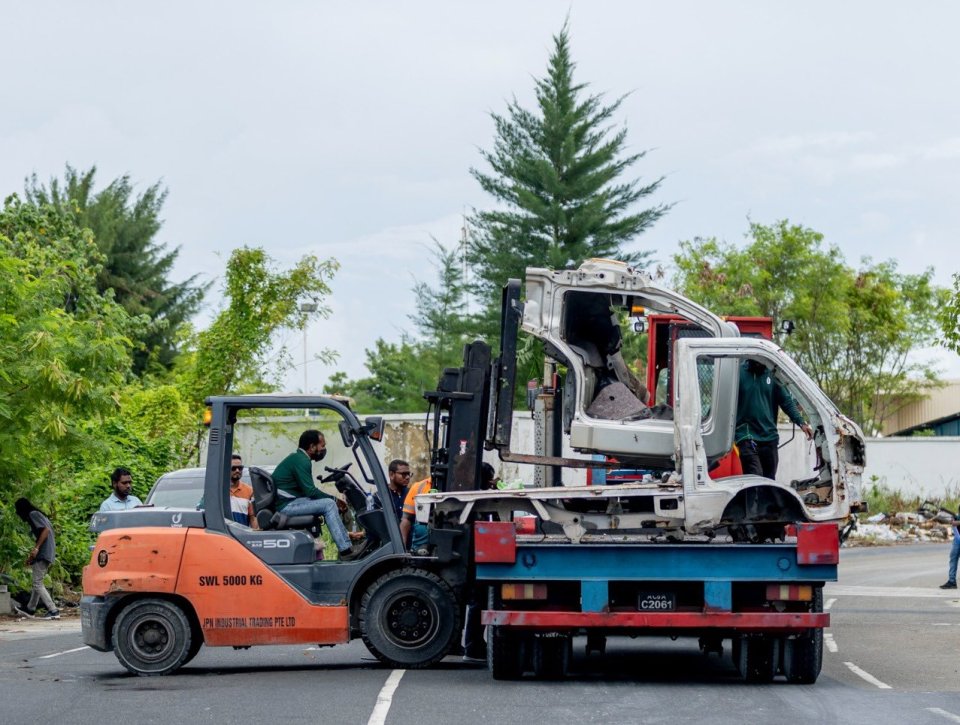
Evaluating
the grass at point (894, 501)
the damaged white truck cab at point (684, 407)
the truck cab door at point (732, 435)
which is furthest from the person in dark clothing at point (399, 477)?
the grass at point (894, 501)

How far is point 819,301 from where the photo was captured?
181 feet

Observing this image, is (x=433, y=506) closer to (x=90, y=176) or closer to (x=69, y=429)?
(x=69, y=429)

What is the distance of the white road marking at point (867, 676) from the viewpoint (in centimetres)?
1243

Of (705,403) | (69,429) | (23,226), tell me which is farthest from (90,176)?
(705,403)

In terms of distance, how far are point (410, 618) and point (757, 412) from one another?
130 inches

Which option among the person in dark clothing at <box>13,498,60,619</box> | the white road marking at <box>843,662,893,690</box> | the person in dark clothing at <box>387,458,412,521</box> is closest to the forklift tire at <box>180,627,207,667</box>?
the person in dark clothing at <box>387,458,412,521</box>

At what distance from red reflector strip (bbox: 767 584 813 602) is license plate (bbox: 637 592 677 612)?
0.74 metres

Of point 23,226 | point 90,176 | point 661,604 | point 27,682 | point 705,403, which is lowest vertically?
point 27,682

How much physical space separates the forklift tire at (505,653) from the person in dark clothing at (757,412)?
7.55 ft

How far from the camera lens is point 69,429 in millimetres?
20516

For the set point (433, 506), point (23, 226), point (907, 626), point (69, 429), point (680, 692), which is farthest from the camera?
point (23, 226)

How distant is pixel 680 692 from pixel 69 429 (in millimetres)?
11362

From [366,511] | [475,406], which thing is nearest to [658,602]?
[475,406]

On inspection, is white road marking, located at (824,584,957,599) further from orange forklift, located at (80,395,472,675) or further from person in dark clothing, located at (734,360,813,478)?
orange forklift, located at (80,395,472,675)
